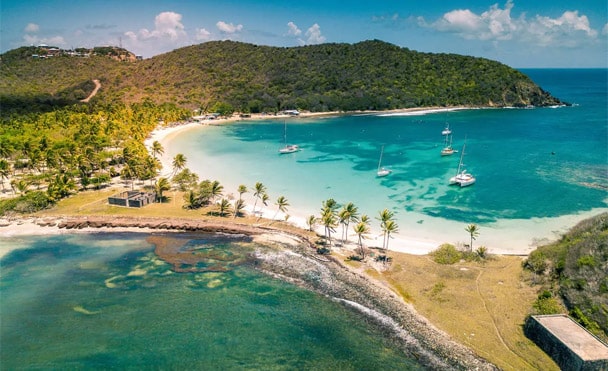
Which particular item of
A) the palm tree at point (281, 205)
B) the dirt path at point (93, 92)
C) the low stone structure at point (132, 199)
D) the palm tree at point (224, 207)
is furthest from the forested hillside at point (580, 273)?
the dirt path at point (93, 92)

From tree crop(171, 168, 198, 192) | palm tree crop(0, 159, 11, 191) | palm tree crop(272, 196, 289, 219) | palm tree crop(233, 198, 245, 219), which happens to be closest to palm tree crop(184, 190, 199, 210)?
palm tree crop(233, 198, 245, 219)

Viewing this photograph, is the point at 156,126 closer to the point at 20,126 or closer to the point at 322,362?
the point at 20,126

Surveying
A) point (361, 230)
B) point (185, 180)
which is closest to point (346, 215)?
point (361, 230)

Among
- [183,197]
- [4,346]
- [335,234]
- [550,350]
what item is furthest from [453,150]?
[4,346]

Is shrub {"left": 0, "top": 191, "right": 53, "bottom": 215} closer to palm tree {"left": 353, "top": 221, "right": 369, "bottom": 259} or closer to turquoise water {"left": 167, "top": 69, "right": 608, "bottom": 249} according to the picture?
turquoise water {"left": 167, "top": 69, "right": 608, "bottom": 249}

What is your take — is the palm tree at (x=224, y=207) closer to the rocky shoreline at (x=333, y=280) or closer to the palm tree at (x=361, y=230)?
the rocky shoreline at (x=333, y=280)
